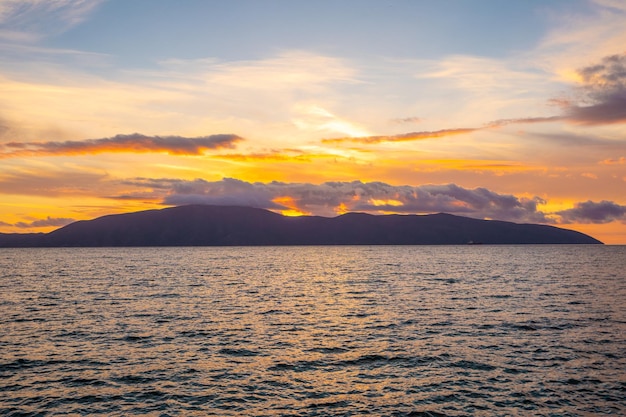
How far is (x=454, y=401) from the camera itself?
2772 cm

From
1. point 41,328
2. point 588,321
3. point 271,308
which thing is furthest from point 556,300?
point 41,328

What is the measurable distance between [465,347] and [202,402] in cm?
2402

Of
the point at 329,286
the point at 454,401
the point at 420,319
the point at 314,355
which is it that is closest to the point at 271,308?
the point at 420,319

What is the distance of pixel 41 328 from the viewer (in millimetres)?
49406

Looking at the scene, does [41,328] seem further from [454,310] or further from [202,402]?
[454,310]

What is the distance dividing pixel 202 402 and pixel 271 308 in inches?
1475

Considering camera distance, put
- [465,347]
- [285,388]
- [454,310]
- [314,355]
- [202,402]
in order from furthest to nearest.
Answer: [454,310] → [465,347] → [314,355] → [285,388] → [202,402]

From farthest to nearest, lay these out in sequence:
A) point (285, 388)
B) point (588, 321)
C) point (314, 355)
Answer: point (588, 321)
point (314, 355)
point (285, 388)

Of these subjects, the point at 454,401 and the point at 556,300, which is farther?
the point at 556,300

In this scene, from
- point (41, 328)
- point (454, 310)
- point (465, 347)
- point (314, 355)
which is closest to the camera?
point (314, 355)

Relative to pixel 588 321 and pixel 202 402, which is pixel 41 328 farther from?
pixel 588 321

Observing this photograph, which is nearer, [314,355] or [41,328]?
[314,355]

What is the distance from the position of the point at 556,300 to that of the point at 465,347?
3904 centimetres

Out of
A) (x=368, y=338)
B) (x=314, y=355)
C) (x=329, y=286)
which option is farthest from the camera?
(x=329, y=286)
